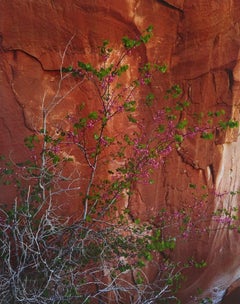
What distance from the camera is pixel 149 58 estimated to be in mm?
3848

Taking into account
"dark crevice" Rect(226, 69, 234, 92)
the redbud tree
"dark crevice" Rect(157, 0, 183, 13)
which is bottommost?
the redbud tree

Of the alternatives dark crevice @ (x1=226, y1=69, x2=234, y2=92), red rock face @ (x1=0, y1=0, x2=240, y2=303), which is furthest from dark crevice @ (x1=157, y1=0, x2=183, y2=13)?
dark crevice @ (x1=226, y1=69, x2=234, y2=92)

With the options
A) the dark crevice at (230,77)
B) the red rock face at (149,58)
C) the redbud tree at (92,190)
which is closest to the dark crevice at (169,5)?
the red rock face at (149,58)

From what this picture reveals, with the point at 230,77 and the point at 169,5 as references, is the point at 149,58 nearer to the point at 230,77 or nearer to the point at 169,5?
the point at 169,5

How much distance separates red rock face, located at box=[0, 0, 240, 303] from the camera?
3500 millimetres

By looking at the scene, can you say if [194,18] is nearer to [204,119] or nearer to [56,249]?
[204,119]

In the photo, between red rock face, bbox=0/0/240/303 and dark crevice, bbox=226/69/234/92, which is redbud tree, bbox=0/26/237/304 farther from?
dark crevice, bbox=226/69/234/92

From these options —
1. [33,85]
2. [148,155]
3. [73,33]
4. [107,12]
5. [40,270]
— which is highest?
[107,12]

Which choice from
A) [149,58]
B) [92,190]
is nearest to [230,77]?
[149,58]

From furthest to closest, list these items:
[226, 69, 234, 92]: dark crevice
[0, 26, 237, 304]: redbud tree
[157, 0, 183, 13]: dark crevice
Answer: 1. [226, 69, 234, 92]: dark crevice
2. [157, 0, 183, 13]: dark crevice
3. [0, 26, 237, 304]: redbud tree

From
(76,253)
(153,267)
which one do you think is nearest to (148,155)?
(76,253)

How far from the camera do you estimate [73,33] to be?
356 cm

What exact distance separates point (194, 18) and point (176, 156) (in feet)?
4.31

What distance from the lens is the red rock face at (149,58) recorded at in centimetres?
350
